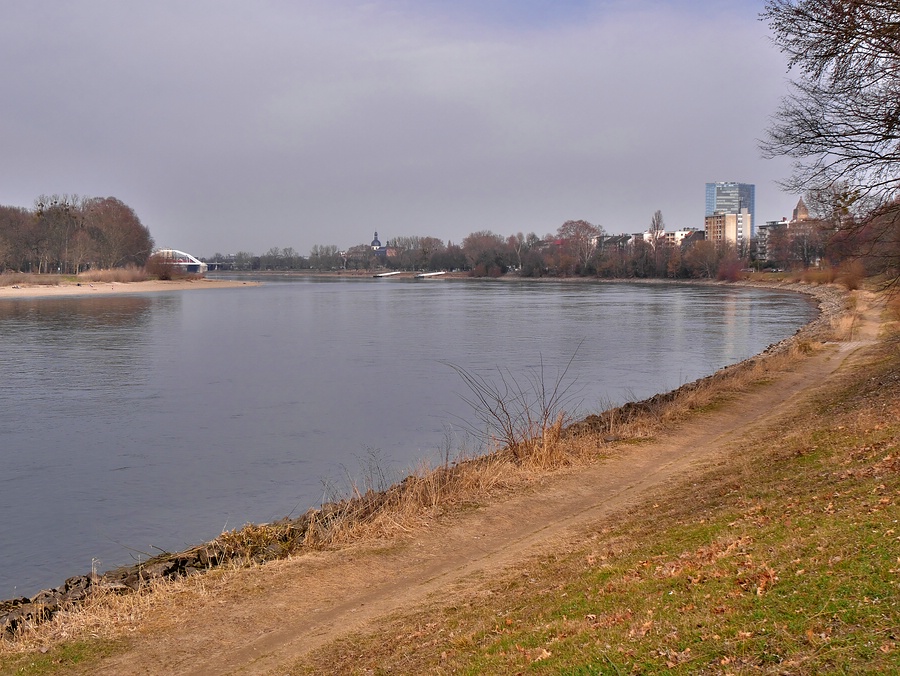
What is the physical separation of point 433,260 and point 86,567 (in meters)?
175

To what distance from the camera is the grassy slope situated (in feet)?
13.5

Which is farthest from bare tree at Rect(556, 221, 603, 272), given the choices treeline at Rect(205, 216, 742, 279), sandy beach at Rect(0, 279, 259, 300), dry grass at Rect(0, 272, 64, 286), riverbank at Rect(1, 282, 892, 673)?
riverbank at Rect(1, 282, 892, 673)

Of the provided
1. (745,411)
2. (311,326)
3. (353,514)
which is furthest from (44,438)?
(311,326)

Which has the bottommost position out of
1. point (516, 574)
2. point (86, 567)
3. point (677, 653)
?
point (86, 567)

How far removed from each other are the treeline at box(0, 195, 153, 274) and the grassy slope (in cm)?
10366

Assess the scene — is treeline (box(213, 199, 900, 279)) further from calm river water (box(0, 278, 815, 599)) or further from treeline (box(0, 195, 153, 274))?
treeline (box(0, 195, 153, 274))

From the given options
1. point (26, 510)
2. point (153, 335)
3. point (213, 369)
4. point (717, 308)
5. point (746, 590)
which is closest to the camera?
point (746, 590)

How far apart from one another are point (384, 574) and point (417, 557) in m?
0.57

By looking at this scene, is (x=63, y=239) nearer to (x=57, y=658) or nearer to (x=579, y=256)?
(x=579, y=256)

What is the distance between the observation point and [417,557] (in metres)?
8.52

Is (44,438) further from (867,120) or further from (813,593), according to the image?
(867,120)

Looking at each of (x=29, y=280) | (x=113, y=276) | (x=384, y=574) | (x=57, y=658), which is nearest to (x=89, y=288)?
(x=29, y=280)

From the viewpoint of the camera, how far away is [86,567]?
959 centimetres

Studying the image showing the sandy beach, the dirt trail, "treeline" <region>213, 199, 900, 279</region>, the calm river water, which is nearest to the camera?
the dirt trail
